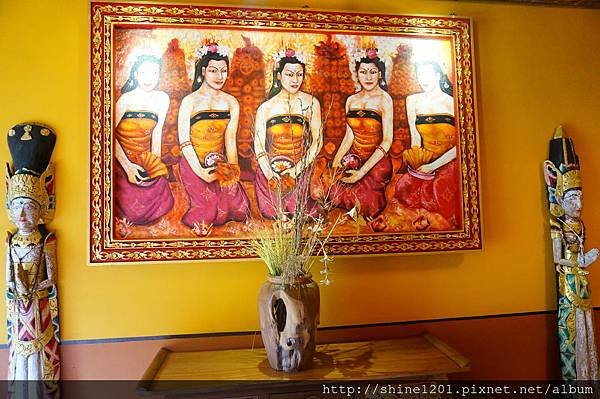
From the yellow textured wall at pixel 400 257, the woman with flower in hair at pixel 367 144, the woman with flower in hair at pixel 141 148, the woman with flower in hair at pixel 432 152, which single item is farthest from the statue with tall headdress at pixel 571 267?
the woman with flower in hair at pixel 141 148

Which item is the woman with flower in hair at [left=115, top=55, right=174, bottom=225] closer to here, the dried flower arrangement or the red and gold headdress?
the red and gold headdress

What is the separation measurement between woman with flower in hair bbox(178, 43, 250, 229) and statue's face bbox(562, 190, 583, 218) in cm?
159

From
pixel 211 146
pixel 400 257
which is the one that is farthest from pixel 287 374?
pixel 211 146

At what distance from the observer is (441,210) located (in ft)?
6.45

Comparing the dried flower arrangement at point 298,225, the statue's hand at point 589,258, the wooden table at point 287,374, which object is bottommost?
the wooden table at point 287,374

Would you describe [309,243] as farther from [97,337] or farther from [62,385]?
[62,385]

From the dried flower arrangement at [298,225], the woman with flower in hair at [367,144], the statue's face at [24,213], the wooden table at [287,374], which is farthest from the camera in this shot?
the woman with flower in hair at [367,144]

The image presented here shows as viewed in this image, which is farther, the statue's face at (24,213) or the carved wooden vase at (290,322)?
the statue's face at (24,213)

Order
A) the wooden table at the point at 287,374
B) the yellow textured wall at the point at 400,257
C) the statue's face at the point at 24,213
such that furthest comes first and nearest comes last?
the yellow textured wall at the point at 400,257 → the statue's face at the point at 24,213 → the wooden table at the point at 287,374

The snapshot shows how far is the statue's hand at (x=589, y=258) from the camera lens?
186cm

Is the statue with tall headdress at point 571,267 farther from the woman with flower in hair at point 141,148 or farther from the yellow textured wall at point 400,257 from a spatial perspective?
the woman with flower in hair at point 141,148

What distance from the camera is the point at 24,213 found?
1688 mm

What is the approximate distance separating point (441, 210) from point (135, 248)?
1486 millimetres

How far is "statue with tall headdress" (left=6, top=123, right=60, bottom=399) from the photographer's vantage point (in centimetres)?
167
